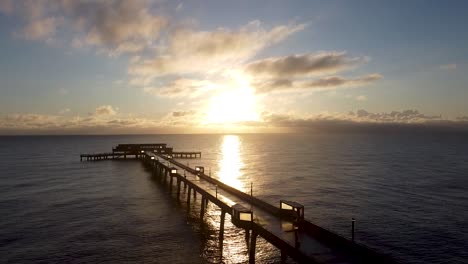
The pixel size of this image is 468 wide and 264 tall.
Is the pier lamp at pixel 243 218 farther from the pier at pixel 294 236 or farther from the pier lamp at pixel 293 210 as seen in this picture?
the pier lamp at pixel 293 210

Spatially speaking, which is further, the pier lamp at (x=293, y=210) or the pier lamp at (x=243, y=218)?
the pier lamp at (x=243, y=218)

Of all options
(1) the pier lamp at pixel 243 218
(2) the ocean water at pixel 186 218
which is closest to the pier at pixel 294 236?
(1) the pier lamp at pixel 243 218

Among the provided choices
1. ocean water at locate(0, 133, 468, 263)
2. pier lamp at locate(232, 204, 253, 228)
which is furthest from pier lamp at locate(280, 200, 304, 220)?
ocean water at locate(0, 133, 468, 263)

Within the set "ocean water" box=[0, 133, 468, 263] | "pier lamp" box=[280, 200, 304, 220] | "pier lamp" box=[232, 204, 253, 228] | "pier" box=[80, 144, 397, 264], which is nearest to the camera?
"pier" box=[80, 144, 397, 264]

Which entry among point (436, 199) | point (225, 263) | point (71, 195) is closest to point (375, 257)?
point (225, 263)

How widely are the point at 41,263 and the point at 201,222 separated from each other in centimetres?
1963

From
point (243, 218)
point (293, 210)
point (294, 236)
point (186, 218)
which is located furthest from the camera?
point (186, 218)

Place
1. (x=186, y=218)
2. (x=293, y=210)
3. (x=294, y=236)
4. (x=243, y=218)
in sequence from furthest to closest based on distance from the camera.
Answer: (x=186, y=218) → (x=293, y=210) → (x=243, y=218) → (x=294, y=236)

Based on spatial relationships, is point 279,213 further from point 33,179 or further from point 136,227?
point 33,179

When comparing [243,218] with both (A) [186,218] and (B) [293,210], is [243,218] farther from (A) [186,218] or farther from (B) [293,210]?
(A) [186,218]

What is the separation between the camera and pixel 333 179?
8300 centimetres

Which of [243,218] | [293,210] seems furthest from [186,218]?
[293,210]

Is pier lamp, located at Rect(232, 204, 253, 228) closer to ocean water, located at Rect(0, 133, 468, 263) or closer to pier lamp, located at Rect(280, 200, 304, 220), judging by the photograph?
pier lamp, located at Rect(280, 200, 304, 220)

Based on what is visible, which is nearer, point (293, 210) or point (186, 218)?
point (293, 210)
